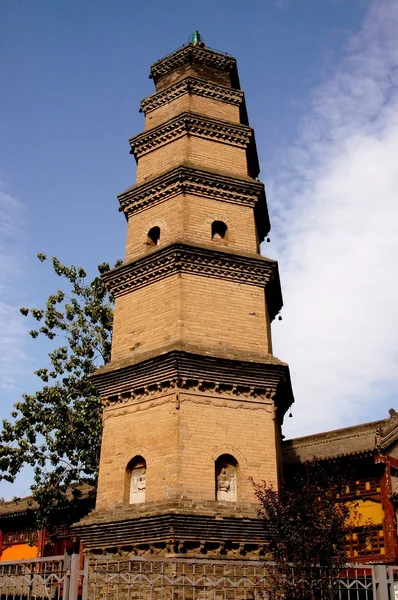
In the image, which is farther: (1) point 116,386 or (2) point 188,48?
(2) point 188,48

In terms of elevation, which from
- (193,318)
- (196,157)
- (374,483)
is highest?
(196,157)

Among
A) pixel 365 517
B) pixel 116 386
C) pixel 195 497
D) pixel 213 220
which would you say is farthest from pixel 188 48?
pixel 365 517

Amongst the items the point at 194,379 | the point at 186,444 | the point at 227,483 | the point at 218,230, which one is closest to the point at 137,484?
the point at 186,444

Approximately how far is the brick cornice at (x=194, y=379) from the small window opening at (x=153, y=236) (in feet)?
9.86

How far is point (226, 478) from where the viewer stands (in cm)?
1087

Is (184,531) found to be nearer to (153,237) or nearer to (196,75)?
(153,237)

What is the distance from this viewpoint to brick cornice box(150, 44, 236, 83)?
16.2 meters

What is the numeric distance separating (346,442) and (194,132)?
9.78 meters

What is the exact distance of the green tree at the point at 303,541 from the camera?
890 centimetres

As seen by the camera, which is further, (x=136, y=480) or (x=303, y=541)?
(x=136, y=480)

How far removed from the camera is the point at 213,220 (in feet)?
43.9

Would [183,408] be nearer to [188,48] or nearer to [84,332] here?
[84,332]

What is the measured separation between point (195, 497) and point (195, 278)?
4.16 metres

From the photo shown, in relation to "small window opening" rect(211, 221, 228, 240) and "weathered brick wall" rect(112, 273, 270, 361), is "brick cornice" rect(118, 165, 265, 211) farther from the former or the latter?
"weathered brick wall" rect(112, 273, 270, 361)
